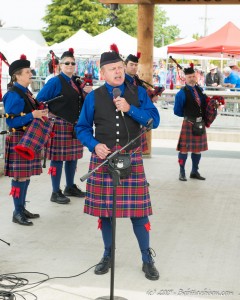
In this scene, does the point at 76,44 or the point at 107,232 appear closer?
the point at 107,232

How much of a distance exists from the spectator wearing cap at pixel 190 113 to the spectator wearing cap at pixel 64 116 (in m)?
1.63

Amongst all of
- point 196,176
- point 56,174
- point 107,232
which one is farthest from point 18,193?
point 196,176

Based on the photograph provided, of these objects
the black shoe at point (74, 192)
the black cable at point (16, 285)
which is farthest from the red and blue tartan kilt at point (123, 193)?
the black shoe at point (74, 192)

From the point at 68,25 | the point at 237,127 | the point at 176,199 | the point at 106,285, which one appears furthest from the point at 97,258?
the point at 68,25

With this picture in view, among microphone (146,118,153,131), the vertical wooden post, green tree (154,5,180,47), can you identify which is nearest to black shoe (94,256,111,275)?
microphone (146,118,153,131)

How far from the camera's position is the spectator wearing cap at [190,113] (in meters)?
7.56

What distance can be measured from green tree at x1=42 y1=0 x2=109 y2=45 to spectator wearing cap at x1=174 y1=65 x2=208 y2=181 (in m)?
34.7

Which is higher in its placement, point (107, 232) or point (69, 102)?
point (69, 102)

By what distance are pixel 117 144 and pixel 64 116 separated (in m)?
2.23

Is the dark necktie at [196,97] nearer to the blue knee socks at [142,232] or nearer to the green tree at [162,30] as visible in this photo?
the blue knee socks at [142,232]

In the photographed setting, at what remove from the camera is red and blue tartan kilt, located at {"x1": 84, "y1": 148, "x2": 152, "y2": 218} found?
Answer: 165 inches

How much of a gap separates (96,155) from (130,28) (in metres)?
43.9

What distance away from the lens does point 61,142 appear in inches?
250

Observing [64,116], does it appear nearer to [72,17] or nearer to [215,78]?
[215,78]
